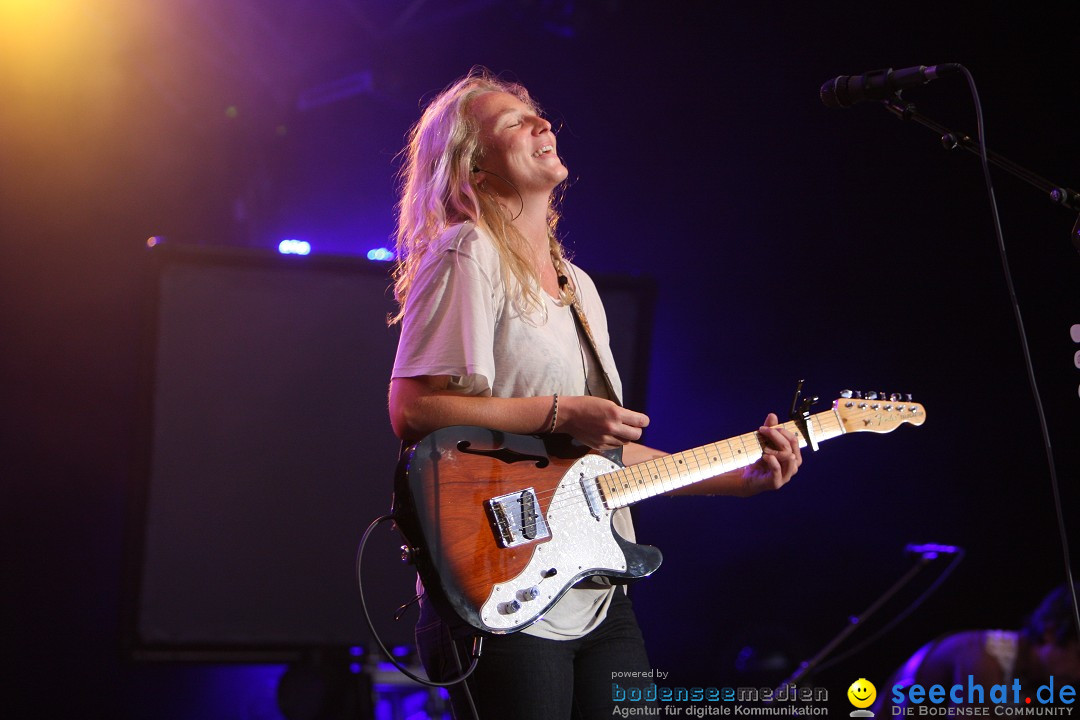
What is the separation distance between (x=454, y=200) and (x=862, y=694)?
3.46 metres

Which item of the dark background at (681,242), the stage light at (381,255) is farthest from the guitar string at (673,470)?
the stage light at (381,255)

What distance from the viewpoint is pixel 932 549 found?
4.58 m

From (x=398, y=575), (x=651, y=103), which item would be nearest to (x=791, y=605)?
(x=398, y=575)

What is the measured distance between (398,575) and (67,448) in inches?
66.5

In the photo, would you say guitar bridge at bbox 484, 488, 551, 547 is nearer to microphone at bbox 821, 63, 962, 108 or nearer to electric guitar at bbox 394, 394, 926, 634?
electric guitar at bbox 394, 394, 926, 634

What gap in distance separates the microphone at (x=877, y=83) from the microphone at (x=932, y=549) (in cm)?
273

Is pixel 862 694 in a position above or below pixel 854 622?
below

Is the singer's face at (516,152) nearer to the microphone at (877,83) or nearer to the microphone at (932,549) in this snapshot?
the microphone at (877,83)

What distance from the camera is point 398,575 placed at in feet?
14.1

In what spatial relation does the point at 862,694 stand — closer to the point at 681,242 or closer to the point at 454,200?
the point at 681,242

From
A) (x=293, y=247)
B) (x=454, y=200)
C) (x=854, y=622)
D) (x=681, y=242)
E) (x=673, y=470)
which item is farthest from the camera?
(x=681, y=242)

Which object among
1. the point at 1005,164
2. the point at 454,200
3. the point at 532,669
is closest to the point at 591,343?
the point at 454,200

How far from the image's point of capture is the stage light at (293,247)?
434cm

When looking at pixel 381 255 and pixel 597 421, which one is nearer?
pixel 597 421
